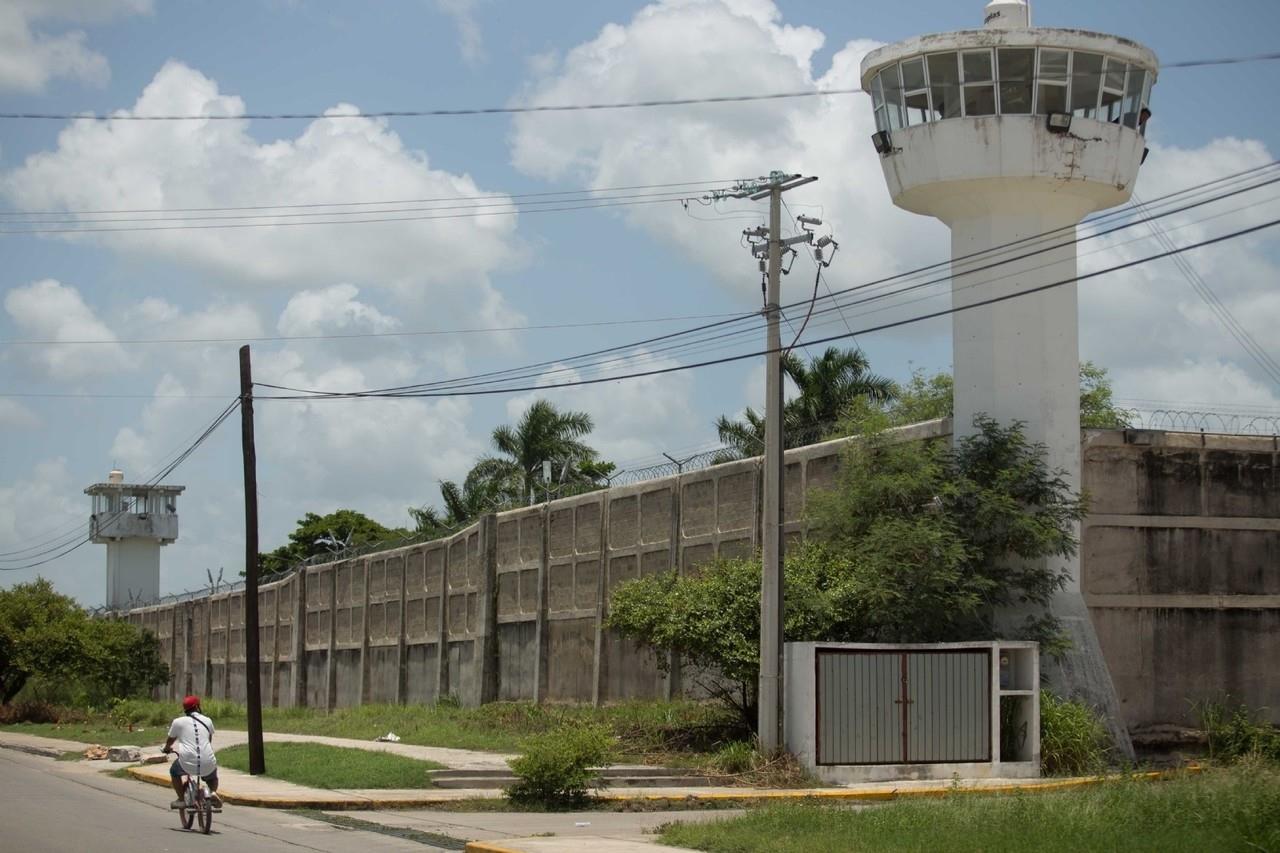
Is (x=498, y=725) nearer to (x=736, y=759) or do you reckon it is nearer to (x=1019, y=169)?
(x=736, y=759)

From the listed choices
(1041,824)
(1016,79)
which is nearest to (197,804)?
(1041,824)

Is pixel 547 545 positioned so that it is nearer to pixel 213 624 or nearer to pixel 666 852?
pixel 666 852

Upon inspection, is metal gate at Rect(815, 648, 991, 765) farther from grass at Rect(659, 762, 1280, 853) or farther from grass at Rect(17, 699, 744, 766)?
grass at Rect(659, 762, 1280, 853)

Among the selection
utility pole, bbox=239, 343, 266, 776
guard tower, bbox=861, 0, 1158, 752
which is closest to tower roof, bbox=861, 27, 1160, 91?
guard tower, bbox=861, 0, 1158, 752

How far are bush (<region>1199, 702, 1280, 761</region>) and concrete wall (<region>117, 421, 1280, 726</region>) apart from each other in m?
0.30

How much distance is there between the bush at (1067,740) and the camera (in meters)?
24.8

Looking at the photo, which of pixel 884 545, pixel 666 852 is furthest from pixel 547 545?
A: pixel 666 852

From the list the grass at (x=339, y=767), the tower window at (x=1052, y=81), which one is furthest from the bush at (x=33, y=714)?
the tower window at (x=1052, y=81)

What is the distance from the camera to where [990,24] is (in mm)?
27359

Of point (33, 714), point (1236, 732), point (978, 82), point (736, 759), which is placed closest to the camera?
point (736, 759)

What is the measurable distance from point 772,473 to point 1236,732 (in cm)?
956

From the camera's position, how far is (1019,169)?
89.0ft

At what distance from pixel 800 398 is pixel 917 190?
74.1ft

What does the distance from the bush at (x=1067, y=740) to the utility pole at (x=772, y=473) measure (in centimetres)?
448
